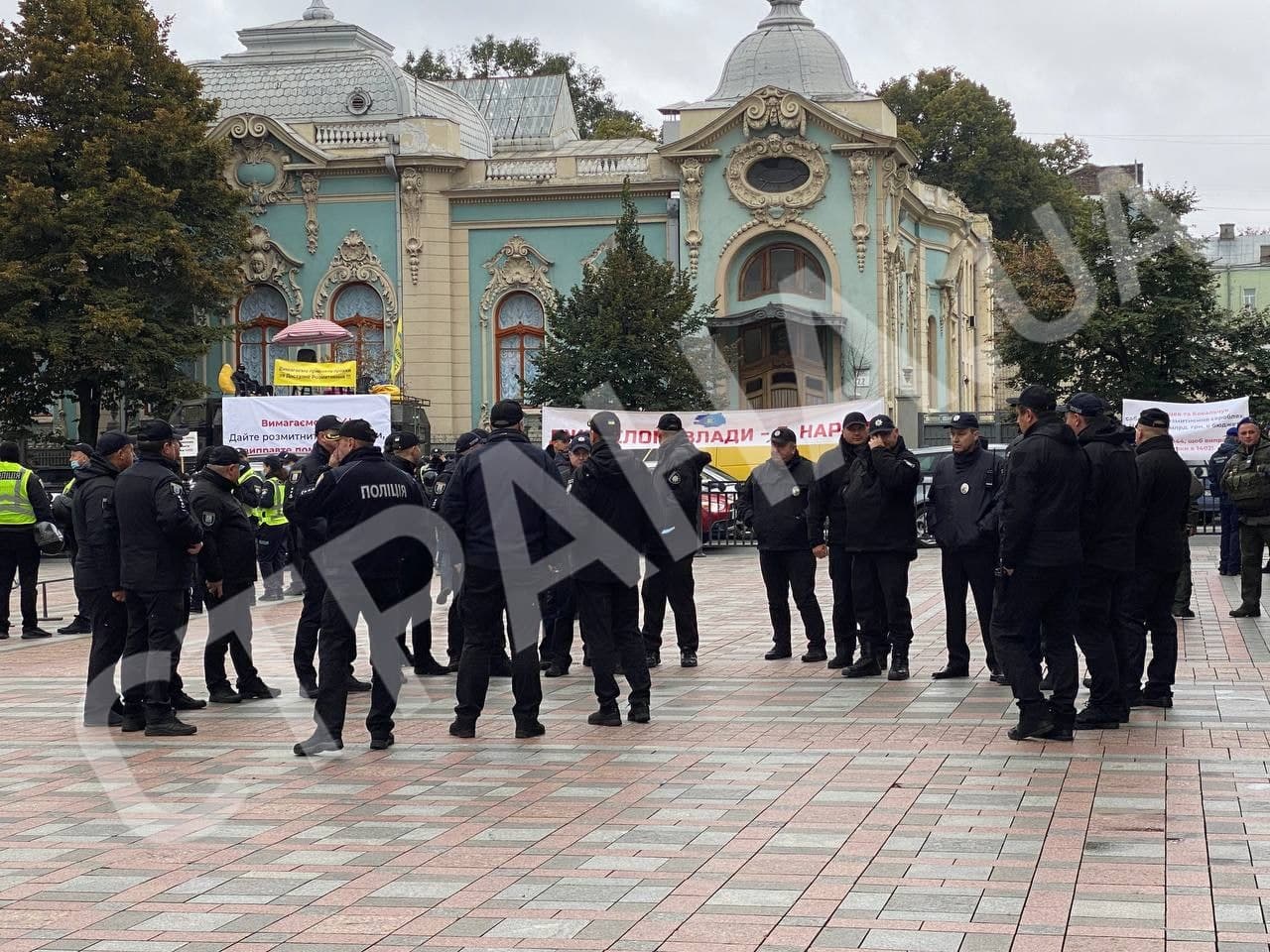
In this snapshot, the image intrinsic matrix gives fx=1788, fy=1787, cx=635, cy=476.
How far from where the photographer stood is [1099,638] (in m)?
10.2

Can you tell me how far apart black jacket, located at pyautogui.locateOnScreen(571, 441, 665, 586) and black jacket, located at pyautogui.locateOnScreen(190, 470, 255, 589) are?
8.57ft

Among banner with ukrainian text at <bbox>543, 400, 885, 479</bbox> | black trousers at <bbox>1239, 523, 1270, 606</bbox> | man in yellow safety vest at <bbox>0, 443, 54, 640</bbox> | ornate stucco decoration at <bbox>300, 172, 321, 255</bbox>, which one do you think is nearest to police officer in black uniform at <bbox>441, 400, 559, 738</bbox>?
man in yellow safety vest at <bbox>0, 443, 54, 640</bbox>

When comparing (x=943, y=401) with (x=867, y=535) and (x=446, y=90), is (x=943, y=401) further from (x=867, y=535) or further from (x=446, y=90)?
(x=867, y=535)

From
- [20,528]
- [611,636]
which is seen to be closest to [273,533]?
[20,528]

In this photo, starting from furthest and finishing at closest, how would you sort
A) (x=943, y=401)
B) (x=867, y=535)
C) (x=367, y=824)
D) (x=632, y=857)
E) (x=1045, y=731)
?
(x=943, y=401), (x=867, y=535), (x=1045, y=731), (x=367, y=824), (x=632, y=857)

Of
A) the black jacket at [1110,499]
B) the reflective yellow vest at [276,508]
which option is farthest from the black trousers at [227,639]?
the reflective yellow vest at [276,508]

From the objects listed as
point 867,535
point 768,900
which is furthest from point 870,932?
point 867,535

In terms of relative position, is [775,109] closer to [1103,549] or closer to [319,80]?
[319,80]

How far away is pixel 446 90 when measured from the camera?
47.0m

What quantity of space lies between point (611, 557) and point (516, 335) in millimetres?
32135

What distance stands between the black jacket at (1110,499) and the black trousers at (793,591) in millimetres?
3648

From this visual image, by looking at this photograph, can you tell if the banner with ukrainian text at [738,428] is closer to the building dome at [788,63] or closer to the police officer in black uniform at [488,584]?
the building dome at [788,63]

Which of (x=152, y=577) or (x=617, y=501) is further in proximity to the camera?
(x=617, y=501)

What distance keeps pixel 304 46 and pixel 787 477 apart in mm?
35404
